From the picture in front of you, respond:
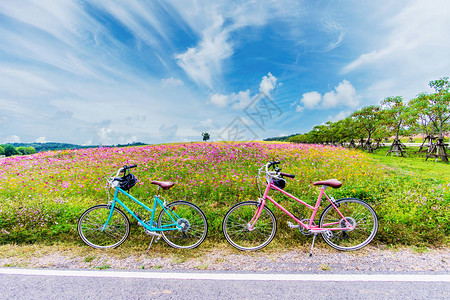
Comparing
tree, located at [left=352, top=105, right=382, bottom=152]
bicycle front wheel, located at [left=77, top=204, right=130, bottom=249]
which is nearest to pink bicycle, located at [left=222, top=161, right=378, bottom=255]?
bicycle front wheel, located at [left=77, top=204, right=130, bottom=249]

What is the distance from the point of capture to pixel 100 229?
14.6ft

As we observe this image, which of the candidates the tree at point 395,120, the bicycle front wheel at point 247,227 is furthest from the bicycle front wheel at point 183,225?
the tree at point 395,120

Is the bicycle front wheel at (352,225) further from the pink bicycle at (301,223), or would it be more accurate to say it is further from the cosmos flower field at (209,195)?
the cosmos flower field at (209,195)

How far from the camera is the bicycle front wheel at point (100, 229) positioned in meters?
4.34

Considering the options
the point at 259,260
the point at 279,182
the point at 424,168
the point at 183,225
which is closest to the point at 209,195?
the point at 183,225

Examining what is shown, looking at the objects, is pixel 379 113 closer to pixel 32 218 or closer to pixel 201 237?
pixel 201 237

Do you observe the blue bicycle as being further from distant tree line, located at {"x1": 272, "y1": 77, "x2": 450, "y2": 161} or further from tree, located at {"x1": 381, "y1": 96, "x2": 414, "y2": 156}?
tree, located at {"x1": 381, "y1": 96, "x2": 414, "y2": 156}

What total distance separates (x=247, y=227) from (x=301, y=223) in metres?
1.13

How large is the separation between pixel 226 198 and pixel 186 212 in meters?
2.36

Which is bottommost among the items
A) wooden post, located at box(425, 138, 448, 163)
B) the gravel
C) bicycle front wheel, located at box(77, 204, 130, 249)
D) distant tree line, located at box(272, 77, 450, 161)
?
the gravel

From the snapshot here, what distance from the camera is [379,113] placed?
35781 millimetres

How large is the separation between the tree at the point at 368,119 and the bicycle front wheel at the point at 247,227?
41589mm

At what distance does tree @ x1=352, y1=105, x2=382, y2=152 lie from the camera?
36891 millimetres

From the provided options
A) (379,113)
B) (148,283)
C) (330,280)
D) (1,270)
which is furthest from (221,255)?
(379,113)
